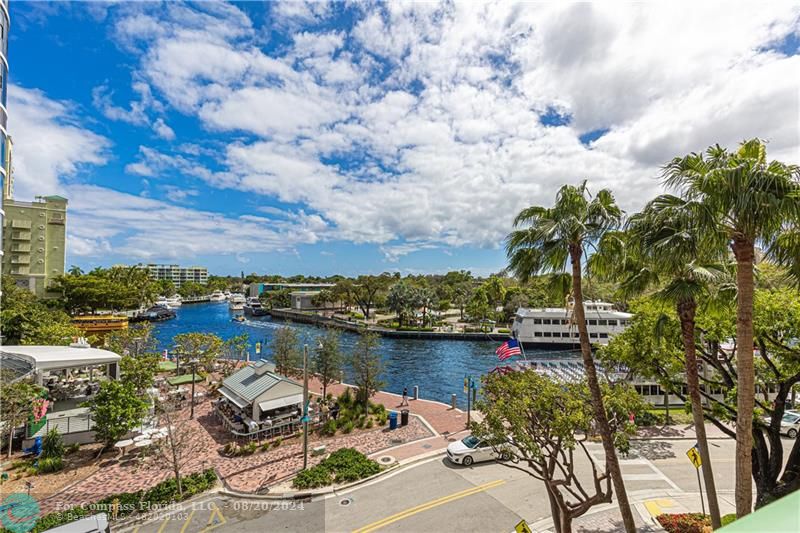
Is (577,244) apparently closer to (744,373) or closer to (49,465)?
(744,373)

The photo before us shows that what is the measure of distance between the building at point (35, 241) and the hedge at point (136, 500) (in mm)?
70164

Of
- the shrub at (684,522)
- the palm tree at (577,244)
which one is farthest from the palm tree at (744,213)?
the shrub at (684,522)

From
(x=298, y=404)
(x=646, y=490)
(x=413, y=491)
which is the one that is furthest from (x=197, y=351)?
(x=646, y=490)

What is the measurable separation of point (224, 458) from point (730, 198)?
1920 cm

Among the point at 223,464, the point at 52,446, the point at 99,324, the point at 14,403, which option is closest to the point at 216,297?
the point at 99,324

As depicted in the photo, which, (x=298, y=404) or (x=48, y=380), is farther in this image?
(x=48, y=380)

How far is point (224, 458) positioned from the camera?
15.9 m

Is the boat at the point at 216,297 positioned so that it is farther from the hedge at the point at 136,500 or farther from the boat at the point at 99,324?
the hedge at the point at 136,500

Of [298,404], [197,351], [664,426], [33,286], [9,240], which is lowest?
[664,426]

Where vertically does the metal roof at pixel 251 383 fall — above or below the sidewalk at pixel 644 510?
above

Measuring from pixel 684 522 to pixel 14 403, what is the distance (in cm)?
2429

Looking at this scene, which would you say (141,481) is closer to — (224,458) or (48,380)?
(224,458)

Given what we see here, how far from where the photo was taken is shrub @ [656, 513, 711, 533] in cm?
1067

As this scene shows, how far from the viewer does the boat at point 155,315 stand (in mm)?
79056
